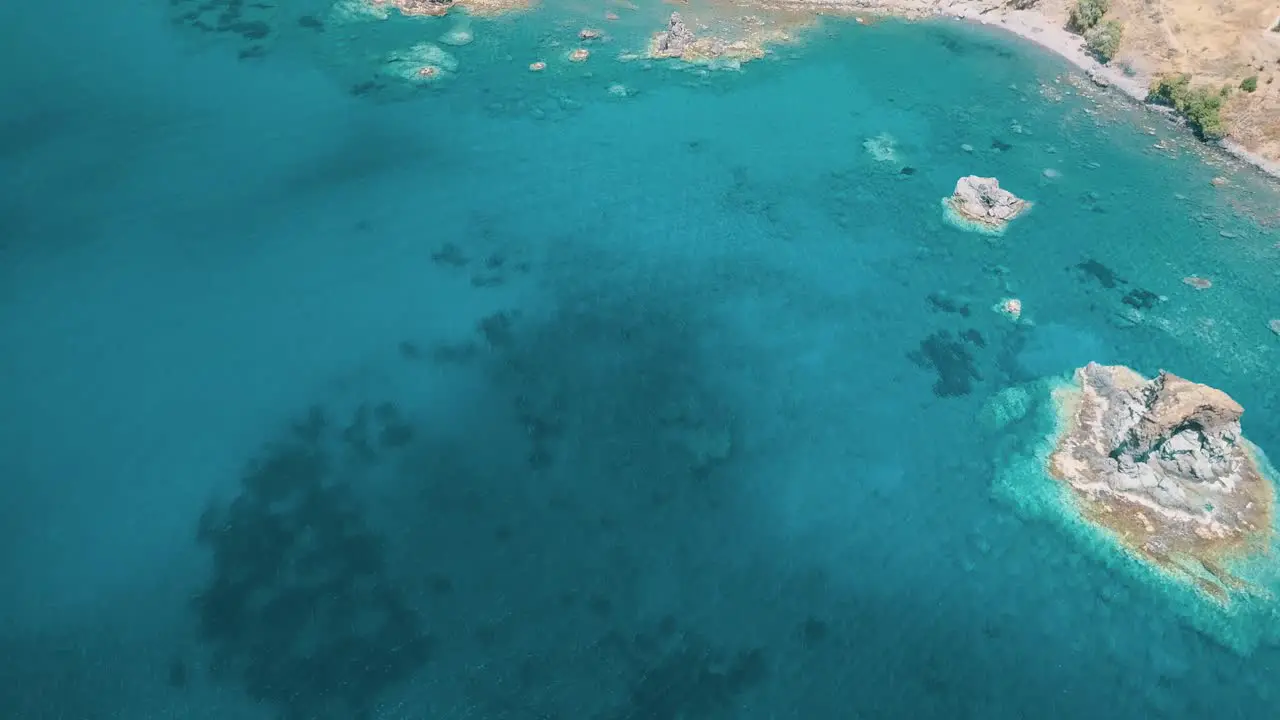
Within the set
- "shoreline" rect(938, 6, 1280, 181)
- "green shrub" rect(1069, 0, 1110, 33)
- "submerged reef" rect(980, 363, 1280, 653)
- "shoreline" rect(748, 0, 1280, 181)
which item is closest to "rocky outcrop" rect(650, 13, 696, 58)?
"shoreline" rect(748, 0, 1280, 181)

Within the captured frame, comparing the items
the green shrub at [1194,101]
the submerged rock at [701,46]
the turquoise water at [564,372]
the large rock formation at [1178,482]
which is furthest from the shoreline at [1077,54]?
the large rock formation at [1178,482]

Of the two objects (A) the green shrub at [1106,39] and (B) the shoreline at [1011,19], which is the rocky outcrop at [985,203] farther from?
(A) the green shrub at [1106,39]

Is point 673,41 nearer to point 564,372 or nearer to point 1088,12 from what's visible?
point 1088,12

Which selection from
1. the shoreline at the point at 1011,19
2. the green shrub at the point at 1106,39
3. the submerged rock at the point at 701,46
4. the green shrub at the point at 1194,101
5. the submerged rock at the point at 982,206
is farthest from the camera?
the submerged rock at the point at 701,46

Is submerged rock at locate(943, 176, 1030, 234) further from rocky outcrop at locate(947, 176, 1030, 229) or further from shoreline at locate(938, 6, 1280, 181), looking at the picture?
shoreline at locate(938, 6, 1280, 181)

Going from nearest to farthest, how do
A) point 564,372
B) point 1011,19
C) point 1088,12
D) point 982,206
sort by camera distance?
point 564,372, point 982,206, point 1088,12, point 1011,19

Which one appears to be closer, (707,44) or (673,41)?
(673,41)

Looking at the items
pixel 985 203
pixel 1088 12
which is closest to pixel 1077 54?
pixel 1088 12
